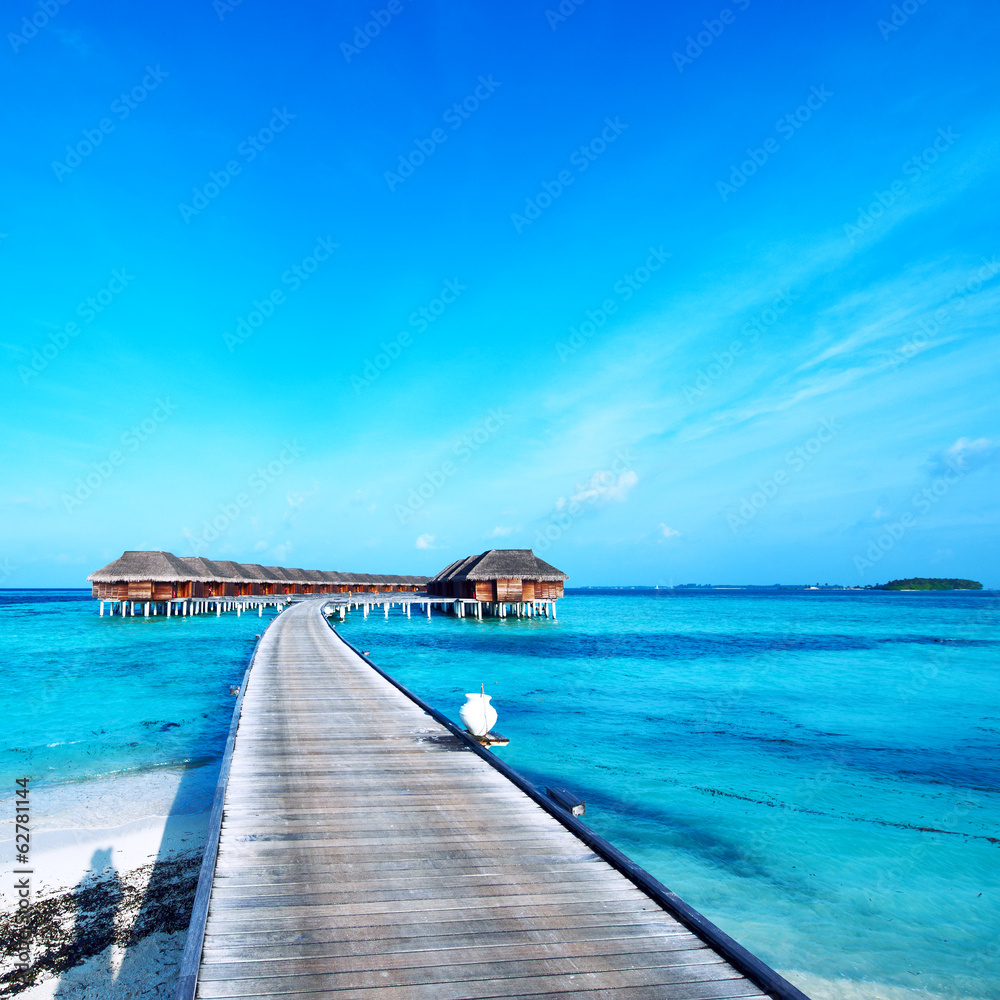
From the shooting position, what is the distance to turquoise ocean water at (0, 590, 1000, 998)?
6.02 metres

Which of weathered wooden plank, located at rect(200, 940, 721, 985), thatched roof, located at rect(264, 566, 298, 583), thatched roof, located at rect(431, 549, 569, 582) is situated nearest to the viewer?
weathered wooden plank, located at rect(200, 940, 721, 985)

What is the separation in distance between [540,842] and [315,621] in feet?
75.5

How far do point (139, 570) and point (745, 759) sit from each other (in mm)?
41575

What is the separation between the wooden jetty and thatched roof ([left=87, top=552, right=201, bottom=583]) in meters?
40.2

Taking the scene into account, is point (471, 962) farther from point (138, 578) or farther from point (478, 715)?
point (138, 578)

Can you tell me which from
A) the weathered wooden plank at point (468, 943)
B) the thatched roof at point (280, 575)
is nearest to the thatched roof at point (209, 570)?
the thatched roof at point (280, 575)

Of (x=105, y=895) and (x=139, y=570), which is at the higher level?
(x=139, y=570)

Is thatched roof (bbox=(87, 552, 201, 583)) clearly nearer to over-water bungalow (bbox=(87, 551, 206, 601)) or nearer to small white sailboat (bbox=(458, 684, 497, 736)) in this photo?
over-water bungalow (bbox=(87, 551, 206, 601))

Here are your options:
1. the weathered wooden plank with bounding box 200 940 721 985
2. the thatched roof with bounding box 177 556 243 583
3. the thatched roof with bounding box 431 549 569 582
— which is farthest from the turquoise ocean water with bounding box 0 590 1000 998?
the thatched roof with bounding box 177 556 243 583

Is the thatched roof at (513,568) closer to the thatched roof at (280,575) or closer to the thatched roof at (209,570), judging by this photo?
the thatched roof at (209,570)

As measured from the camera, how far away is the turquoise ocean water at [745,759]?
6016mm

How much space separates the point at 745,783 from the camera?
32.0 ft

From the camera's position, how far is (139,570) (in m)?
41.2

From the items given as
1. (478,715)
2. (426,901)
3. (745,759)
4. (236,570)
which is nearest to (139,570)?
(236,570)
